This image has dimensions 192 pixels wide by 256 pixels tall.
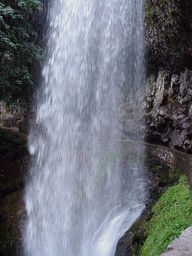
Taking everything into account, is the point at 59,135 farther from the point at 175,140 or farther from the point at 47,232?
the point at 175,140

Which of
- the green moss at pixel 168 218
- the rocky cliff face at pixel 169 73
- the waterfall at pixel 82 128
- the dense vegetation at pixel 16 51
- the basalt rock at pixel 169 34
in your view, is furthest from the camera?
the dense vegetation at pixel 16 51

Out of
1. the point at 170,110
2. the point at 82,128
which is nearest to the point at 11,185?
the point at 82,128

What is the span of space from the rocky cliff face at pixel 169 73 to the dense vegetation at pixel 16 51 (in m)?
2.82

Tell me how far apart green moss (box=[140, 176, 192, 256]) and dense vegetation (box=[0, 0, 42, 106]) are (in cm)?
421

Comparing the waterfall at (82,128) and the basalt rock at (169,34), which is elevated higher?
the basalt rock at (169,34)

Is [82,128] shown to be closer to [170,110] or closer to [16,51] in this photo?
[170,110]

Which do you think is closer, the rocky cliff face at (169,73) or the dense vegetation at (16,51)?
the rocky cliff face at (169,73)

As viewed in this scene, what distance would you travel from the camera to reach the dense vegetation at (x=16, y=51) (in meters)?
7.00

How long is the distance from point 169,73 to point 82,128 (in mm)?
2616

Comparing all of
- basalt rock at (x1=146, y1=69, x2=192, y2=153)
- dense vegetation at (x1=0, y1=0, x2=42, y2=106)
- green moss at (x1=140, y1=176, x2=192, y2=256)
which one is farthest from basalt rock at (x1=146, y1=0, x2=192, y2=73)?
dense vegetation at (x1=0, y1=0, x2=42, y2=106)

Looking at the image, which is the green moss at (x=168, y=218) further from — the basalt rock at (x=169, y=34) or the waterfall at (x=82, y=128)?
the basalt rock at (x=169, y=34)

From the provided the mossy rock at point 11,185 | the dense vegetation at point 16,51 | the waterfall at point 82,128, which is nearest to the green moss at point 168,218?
the waterfall at point 82,128

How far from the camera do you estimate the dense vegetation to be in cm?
700

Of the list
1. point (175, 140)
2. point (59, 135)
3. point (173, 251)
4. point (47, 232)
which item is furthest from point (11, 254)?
point (173, 251)
